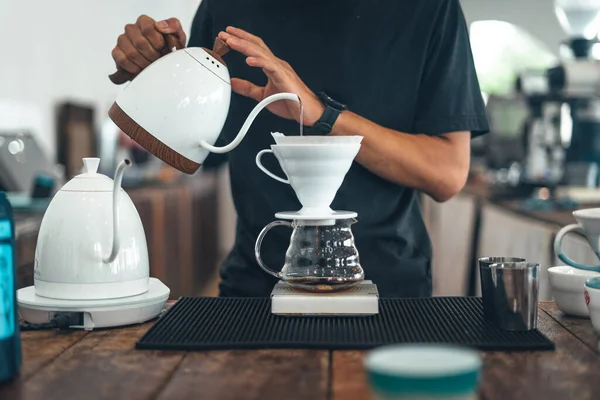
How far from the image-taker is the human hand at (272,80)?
149 cm

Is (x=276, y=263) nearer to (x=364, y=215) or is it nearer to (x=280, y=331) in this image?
(x=364, y=215)

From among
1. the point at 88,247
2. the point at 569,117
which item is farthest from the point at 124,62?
the point at 569,117

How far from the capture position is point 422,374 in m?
0.71

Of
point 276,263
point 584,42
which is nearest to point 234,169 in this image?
point 276,263

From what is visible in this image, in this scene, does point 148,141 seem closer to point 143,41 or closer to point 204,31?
point 143,41

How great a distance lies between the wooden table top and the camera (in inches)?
39.2

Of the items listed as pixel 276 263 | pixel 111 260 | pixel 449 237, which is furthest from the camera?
pixel 449 237

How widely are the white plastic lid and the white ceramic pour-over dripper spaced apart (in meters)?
0.29

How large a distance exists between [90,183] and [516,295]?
73cm

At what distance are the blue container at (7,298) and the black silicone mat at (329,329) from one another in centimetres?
19

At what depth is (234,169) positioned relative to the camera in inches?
75.5

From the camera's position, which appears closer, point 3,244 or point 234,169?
point 3,244

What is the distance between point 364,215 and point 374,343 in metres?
0.68

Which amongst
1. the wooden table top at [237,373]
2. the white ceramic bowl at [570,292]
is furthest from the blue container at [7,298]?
the white ceramic bowl at [570,292]
